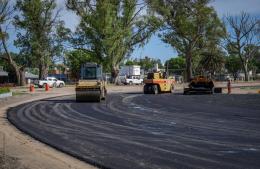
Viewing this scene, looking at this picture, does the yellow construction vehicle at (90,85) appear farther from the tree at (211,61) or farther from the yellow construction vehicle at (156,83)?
the tree at (211,61)

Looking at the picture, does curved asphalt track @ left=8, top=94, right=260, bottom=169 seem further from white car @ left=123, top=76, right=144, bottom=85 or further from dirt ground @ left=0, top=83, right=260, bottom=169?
white car @ left=123, top=76, right=144, bottom=85

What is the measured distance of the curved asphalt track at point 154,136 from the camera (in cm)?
1123

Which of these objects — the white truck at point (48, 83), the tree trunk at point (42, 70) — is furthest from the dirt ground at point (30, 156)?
the tree trunk at point (42, 70)

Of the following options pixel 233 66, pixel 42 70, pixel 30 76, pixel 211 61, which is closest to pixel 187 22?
pixel 211 61

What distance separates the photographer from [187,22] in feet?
276

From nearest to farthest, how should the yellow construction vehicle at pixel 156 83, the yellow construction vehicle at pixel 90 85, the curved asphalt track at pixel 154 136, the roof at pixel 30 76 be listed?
the curved asphalt track at pixel 154 136
the yellow construction vehicle at pixel 90 85
the yellow construction vehicle at pixel 156 83
the roof at pixel 30 76

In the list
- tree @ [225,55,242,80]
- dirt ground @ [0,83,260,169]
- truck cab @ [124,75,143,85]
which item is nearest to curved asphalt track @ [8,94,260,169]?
dirt ground @ [0,83,260,169]

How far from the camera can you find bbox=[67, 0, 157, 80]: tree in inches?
2783

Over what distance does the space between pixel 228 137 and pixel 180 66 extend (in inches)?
6649

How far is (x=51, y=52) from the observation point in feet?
261

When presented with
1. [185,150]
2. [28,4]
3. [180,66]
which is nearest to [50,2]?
[28,4]

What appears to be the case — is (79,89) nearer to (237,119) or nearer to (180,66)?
(237,119)

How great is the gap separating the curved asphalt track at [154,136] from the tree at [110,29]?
47.7 metres

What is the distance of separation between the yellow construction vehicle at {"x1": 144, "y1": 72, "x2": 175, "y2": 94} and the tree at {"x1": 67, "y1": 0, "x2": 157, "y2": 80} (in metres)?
27.4
